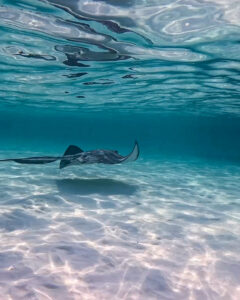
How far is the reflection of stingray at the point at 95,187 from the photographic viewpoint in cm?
1089

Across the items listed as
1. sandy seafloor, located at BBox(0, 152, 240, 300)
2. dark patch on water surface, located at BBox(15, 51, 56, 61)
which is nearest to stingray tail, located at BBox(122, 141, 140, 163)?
sandy seafloor, located at BBox(0, 152, 240, 300)

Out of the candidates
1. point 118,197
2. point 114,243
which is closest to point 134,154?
point 118,197

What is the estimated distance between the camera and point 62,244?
6047 millimetres

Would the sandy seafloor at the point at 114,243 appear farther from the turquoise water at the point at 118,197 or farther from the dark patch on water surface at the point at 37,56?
the dark patch on water surface at the point at 37,56

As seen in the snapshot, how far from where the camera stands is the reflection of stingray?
10.9m

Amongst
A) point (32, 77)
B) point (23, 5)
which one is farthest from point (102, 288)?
point (32, 77)

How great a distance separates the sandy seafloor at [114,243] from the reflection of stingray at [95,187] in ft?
0.26

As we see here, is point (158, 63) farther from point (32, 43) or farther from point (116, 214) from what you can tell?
point (116, 214)

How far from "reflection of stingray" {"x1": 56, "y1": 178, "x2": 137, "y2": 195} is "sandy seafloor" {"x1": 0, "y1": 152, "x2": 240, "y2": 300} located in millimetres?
79

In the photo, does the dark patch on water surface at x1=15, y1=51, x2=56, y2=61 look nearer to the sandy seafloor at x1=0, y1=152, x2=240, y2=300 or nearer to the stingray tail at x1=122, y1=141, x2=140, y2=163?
the sandy seafloor at x1=0, y1=152, x2=240, y2=300

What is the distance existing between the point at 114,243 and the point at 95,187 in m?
5.49

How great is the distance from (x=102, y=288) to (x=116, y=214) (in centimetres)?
391

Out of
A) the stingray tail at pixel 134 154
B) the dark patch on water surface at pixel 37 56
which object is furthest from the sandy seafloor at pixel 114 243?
the dark patch on water surface at pixel 37 56

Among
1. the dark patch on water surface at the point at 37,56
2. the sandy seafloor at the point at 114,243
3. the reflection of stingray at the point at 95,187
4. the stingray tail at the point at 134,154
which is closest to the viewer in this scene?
the sandy seafloor at the point at 114,243
